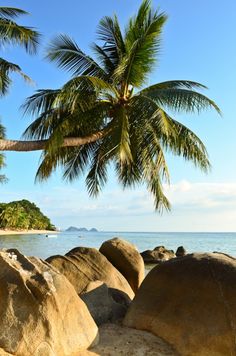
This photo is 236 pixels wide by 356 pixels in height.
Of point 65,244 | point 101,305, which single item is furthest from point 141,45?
point 65,244

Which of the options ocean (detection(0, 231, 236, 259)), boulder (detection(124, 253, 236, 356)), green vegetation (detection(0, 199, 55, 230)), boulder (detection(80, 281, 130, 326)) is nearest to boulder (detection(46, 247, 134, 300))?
boulder (detection(80, 281, 130, 326))

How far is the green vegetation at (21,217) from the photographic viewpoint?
271 feet

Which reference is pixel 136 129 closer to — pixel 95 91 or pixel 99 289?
pixel 95 91

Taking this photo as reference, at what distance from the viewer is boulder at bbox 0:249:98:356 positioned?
4812 mm

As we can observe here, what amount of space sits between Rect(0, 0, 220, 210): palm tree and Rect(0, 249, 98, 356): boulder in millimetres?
7081

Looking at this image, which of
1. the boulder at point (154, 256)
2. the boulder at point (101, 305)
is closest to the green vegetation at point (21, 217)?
the boulder at point (154, 256)

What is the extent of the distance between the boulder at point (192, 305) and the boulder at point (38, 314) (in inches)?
41.0

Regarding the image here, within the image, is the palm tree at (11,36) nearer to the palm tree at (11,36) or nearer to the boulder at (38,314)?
the palm tree at (11,36)

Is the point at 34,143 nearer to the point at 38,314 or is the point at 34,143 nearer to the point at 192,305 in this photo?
the point at 192,305

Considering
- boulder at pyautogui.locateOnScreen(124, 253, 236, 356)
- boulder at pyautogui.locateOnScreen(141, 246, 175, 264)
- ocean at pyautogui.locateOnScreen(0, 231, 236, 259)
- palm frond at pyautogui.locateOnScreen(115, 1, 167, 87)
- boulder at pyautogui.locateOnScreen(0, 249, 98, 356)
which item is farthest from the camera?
ocean at pyautogui.locateOnScreen(0, 231, 236, 259)

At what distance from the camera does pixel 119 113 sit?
1377 centimetres

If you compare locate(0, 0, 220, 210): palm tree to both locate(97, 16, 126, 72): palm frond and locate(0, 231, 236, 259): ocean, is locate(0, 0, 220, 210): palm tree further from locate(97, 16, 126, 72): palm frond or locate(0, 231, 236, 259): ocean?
locate(0, 231, 236, 259): ocean

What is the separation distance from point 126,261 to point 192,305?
5.03 m

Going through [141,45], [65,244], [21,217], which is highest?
[141,45]
